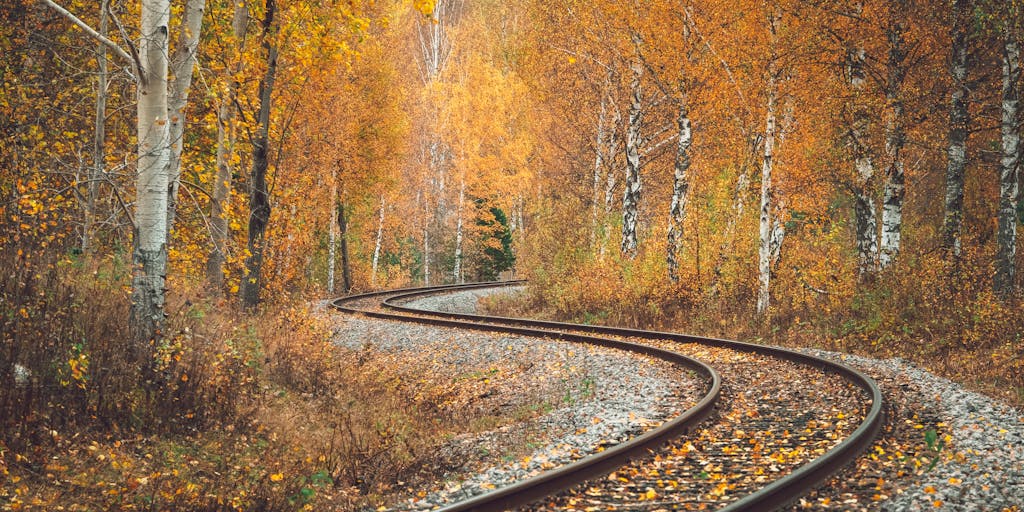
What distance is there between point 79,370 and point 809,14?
50.5ft

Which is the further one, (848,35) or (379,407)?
(848,35)

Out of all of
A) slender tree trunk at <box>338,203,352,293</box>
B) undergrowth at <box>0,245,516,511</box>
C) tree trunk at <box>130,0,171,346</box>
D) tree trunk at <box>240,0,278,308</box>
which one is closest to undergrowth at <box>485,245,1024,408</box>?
undergrowth at <box>0,245,516,511</box>

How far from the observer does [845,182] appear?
→ 17.2 meters

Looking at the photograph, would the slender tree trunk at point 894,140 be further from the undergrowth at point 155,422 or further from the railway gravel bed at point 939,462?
the undergrowth at point 155,422

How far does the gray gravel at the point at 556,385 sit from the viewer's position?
6691 mm

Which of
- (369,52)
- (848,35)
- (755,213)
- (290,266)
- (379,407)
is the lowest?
(379,407)

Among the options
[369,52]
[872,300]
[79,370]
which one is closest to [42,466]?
[79,370]

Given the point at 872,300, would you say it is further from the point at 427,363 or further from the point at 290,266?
the point at 290,266

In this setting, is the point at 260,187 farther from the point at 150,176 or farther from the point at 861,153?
the point at 861,153

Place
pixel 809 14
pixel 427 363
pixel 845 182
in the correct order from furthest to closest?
pixel 845 182
pixel 809 14
pixel 427 363

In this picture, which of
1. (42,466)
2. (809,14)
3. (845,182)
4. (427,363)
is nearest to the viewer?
(42,466)

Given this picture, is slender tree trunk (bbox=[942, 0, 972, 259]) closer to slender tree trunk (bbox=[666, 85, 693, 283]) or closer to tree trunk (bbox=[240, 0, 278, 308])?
slender tree trunk (bbox=[666, 85, 693, 283])

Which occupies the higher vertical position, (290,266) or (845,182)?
(845,182)

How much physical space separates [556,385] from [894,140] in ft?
31.5
